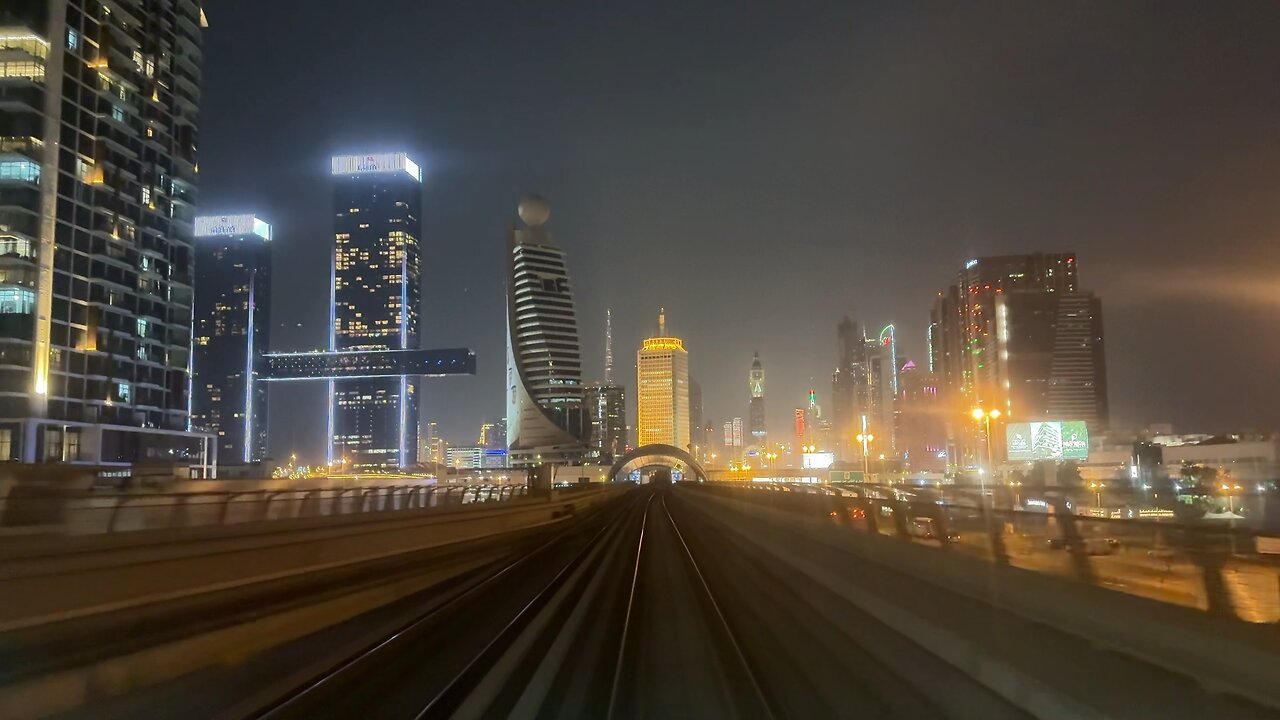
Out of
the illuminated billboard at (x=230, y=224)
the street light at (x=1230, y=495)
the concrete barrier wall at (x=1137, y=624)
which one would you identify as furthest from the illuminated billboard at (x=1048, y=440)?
the illuminated billboard at (x=230, y=224)

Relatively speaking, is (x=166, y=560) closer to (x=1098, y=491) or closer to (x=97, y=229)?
(x=1098, y=491)

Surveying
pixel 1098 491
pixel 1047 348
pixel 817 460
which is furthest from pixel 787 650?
pixel 1047 348

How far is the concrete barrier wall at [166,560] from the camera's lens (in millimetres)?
12547

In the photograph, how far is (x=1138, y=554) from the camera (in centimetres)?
817

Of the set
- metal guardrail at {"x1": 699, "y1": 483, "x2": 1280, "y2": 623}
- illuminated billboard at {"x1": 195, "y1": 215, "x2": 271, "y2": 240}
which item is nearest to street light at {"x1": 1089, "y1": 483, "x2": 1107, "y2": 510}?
metal guardrail at {"x1": 699, "y1": 483, "x2": 1280, "y2": 623}

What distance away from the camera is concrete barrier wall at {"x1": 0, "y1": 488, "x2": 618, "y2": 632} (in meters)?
12.5

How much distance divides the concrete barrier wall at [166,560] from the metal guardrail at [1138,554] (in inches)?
484

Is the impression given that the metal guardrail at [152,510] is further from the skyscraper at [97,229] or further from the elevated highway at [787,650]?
the skyscraper at [97,229]

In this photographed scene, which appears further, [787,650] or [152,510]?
[152,510]

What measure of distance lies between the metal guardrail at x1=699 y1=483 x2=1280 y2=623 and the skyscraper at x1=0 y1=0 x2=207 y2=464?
7836cm

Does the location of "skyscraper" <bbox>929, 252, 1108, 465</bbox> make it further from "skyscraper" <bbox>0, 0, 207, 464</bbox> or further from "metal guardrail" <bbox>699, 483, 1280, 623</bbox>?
"metal guardrail" <bbox>699, 483, 1280, 623</bbox>

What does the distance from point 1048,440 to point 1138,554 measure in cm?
5425

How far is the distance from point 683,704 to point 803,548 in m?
14.3

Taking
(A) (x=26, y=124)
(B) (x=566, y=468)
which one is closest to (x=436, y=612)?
(A) (x=26, y=124)
